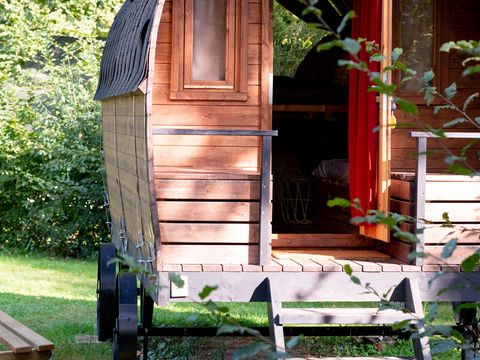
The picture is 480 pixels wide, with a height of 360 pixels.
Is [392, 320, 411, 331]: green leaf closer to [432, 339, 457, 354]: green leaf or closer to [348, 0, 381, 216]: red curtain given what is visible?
[432, 339, 457, 354]: green leaf

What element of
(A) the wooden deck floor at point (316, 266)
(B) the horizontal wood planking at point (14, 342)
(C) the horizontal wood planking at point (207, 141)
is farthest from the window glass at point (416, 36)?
(B) the horizontal wood planking at point (14, 342)

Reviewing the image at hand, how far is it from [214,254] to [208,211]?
246 mm

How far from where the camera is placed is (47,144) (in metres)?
12.8

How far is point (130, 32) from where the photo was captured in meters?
6.82

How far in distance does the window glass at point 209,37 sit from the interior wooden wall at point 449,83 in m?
1.50

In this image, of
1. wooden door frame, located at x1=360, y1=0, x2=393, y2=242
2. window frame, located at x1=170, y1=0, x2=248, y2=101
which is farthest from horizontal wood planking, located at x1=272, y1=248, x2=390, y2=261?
window frame, located at x1=170, y1=0, x2=248, y2=101

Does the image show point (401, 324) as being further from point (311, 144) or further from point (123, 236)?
point (311, 144)

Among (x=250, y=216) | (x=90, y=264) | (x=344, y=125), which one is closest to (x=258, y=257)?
(x=250, y=216)

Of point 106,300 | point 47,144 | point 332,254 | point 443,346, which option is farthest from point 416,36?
point 47,144

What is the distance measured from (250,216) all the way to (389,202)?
3.17 ft

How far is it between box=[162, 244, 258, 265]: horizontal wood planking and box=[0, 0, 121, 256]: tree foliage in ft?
24.2

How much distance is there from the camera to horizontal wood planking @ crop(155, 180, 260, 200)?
211 inches

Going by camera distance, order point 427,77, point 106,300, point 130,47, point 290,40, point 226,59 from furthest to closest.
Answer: point 290,40
point 106,300
point 130,47
point 226,59
point 427,77

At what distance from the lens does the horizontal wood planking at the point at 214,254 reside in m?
5.32
